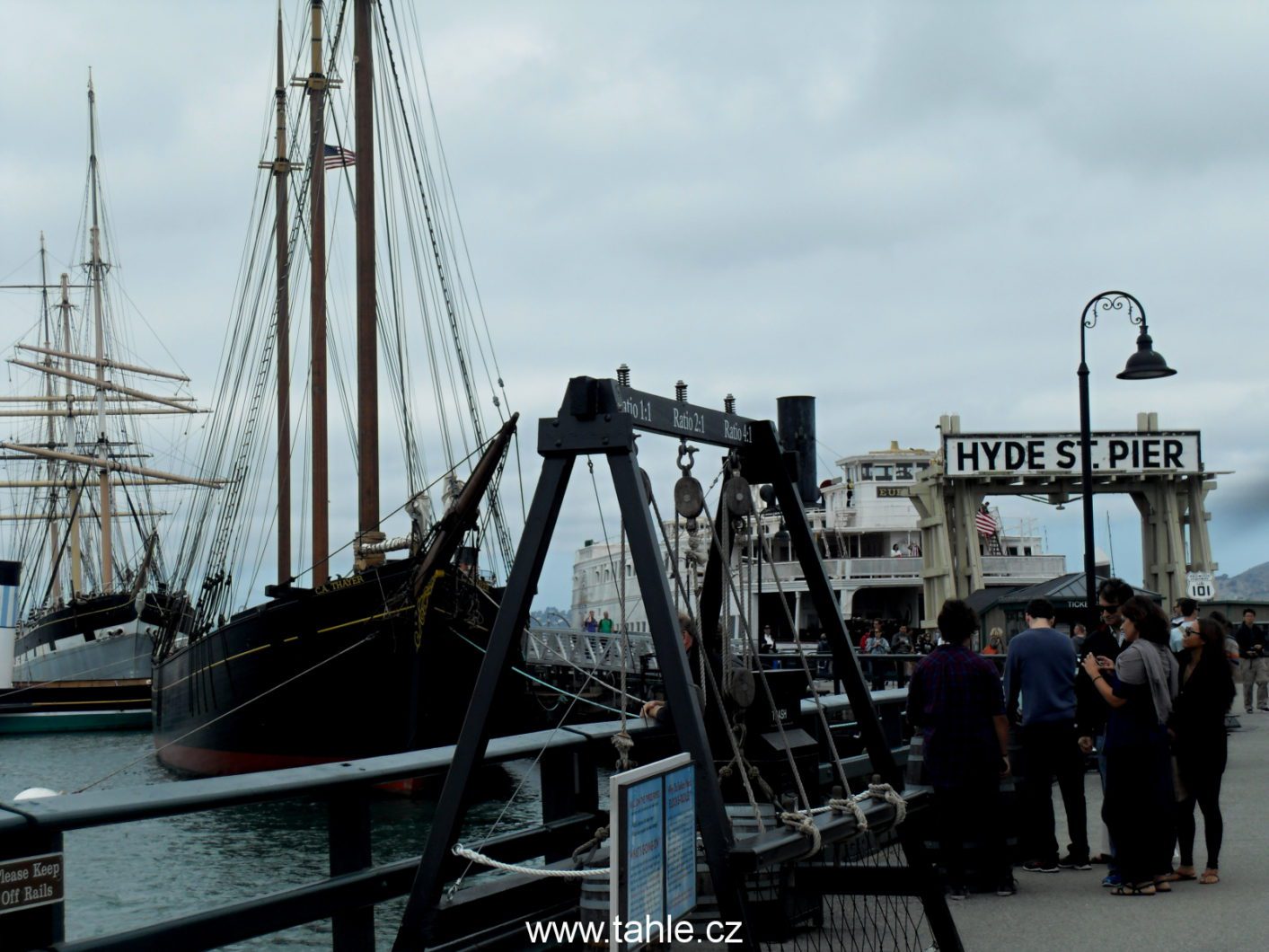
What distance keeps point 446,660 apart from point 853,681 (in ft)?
72.2

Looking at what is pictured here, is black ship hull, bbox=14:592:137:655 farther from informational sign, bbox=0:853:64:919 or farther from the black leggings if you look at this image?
informational sign, bbox=0:853:64:919

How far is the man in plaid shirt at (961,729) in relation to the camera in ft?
25.2

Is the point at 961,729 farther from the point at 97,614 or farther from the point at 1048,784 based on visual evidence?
the point at 97,614

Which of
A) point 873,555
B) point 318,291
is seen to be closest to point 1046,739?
point 318,291

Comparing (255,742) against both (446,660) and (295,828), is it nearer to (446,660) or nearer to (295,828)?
(446,660)

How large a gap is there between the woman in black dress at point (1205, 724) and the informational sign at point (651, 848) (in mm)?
5063

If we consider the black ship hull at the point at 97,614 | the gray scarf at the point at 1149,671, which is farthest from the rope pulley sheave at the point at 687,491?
the black ship hull at the point at 97,614

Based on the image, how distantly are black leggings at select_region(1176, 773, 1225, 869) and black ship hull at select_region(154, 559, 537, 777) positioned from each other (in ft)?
59.8

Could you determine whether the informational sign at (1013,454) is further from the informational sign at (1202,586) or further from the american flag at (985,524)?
the american flag at (985,524)

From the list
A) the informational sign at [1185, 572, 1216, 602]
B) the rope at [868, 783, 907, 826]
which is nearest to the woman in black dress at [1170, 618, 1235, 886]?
the rope at [868, 783, 907, 826]

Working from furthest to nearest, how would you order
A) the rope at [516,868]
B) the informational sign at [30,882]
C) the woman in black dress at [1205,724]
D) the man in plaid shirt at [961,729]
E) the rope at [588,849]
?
the woman in black dress at [1205,724] < the man in plaid shirt at [961,729] < the rope at [588,849] < the rope at [516,868] < the informational sign at [30,882]

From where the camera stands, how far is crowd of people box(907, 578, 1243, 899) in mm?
7738

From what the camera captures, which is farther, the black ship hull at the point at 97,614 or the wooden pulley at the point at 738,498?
the black ship hull at the point at 97,614

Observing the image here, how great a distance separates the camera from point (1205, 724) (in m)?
8.34
